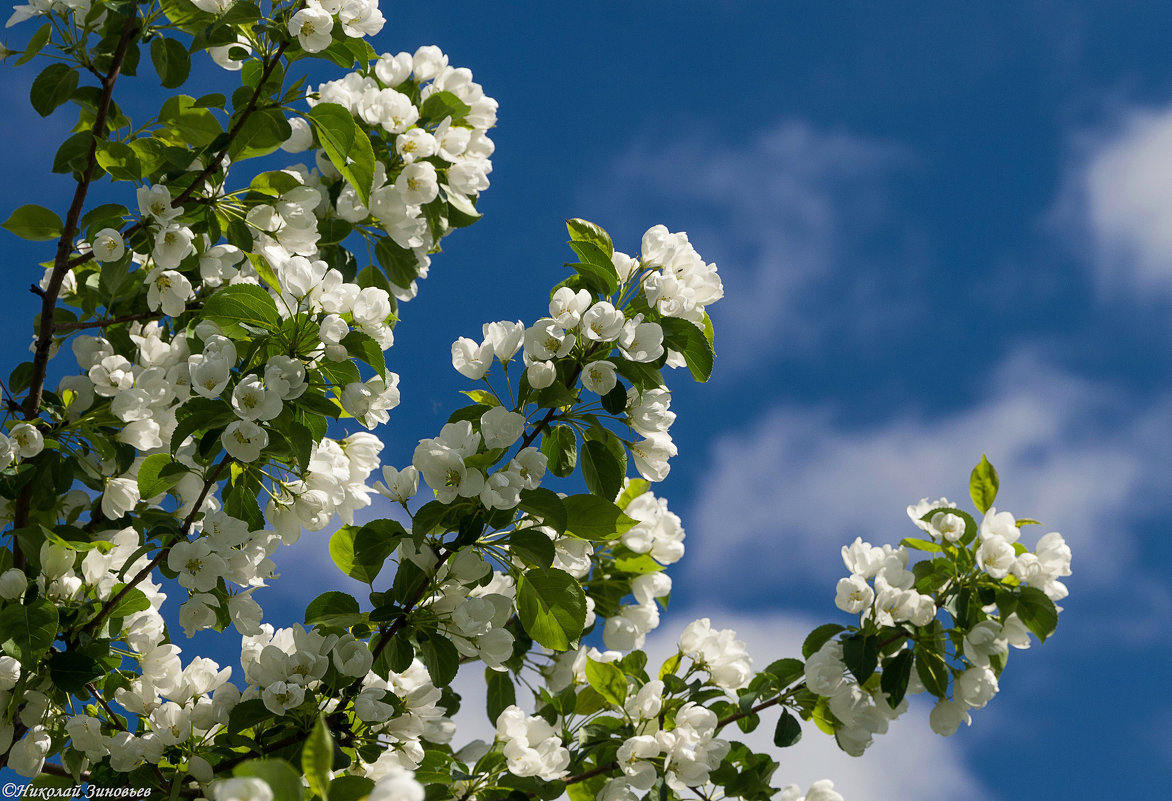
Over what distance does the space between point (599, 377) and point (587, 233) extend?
17.3 inches

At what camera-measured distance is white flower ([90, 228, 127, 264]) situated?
2.85 m

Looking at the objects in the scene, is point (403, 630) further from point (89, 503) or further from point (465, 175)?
point (465, 175)

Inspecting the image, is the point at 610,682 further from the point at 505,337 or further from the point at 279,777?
the point at 279,777

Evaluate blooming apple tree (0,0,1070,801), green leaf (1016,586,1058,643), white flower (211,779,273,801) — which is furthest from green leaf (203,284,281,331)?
green leaf (1016,586,1058,643)

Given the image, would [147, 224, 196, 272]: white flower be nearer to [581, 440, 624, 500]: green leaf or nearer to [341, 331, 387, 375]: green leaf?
[341, 331, 387, 375]: green leaf

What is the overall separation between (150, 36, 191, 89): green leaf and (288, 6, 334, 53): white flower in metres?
0.68

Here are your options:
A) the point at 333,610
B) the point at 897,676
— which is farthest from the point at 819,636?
the point at 333,610

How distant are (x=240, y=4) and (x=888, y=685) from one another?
2.65 m

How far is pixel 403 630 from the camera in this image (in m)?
2.42

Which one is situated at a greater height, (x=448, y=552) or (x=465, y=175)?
(x=465, y=175)

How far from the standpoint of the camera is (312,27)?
2641 mm

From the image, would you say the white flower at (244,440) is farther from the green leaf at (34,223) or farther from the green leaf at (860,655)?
the green leaf at (860,655)

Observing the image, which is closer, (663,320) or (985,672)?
(663,320)

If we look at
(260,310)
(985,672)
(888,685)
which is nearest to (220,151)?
(260,310)
